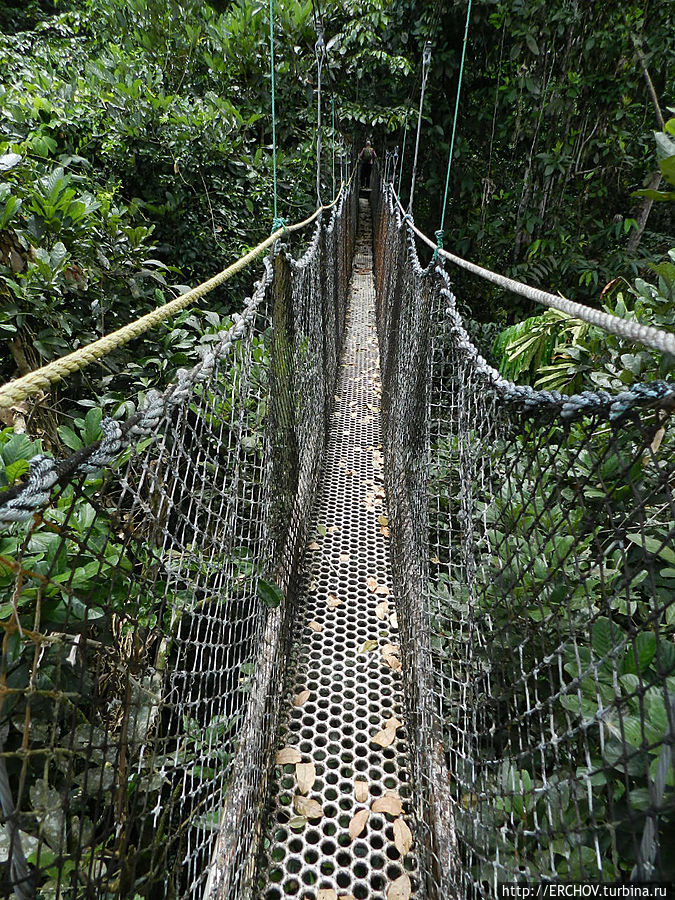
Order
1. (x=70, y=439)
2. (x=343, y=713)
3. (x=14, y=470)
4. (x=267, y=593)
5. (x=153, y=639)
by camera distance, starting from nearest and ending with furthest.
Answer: (x=14, y=470)
(x=70, y=439)
(x=153, y=639)
(x=267, y=593)
(x=343, y=713)

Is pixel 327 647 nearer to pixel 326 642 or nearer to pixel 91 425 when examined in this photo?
pixel 326 642

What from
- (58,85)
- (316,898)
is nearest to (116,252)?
(58,85)

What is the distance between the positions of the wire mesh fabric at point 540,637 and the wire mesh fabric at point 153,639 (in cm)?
47

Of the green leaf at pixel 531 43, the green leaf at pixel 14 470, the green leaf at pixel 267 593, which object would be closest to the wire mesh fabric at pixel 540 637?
the green leaf at pixel 267 593

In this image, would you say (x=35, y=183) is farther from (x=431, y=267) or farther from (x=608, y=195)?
(x=608, y=195)

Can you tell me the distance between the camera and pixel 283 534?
1.55 metres

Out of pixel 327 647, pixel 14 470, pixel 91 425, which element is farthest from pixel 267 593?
pixel 14 470

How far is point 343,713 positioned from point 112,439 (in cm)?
123

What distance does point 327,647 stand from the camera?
5.15 ft

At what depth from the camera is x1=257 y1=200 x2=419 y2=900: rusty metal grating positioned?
3.60 ft

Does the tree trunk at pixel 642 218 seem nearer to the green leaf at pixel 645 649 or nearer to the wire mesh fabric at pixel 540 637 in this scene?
the wire mesh fabric at pixel 540 637

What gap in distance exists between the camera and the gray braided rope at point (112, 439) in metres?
0.42

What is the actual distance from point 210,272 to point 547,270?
131 inches

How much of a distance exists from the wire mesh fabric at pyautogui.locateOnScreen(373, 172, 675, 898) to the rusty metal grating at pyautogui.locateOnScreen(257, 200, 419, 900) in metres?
0.11
